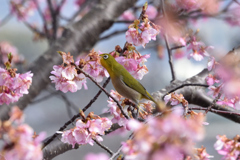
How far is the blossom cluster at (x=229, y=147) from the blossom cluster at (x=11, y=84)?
0.51 m

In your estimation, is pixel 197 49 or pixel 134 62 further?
pixel 197 49

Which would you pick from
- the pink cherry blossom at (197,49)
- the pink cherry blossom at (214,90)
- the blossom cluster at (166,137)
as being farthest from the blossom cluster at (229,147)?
the pink cherry blossom at (197,49)

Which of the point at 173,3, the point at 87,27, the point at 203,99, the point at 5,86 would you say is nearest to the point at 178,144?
the point at 5,86

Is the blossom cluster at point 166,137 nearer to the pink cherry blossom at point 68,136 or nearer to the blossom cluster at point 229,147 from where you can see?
the blossom cluster at point 229,147

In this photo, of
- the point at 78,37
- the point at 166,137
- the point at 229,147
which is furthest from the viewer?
the point at 78,37

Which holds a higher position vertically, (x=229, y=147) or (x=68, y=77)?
(x=68, y=77)

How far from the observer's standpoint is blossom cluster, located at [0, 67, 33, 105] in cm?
69

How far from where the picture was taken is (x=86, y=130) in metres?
0.65

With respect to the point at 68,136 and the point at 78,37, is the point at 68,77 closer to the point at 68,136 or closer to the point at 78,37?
the point at 68,136

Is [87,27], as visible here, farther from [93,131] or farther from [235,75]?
[235,75]

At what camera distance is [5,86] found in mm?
715

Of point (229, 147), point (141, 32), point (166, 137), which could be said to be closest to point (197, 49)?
point (141, 32)

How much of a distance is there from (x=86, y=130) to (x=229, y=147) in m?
0.32

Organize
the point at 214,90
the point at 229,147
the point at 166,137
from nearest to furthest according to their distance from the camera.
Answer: the point at 166,137 → the point at 229,147 → the point at 214,90
